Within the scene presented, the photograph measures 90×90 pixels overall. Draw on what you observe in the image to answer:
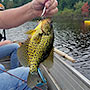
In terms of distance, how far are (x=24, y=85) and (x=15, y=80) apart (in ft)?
0.61

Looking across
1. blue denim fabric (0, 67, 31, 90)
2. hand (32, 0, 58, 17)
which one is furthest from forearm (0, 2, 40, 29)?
blue denim fabric (0, 67, 31, 90)

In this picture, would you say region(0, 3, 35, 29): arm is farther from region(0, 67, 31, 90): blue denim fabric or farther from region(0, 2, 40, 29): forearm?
region(0, 67, 31, 90): blue denim fabric

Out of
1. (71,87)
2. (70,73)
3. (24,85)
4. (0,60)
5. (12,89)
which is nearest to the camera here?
(12,89)

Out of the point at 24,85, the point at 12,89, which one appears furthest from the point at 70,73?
the point at 12,89

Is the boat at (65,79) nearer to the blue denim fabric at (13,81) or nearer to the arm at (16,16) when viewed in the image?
the blue denim fabric at (13,81)

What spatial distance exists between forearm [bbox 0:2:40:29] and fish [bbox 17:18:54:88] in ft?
2.02

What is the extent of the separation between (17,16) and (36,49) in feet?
3.12

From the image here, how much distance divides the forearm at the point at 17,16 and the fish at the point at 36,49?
617 millimetres

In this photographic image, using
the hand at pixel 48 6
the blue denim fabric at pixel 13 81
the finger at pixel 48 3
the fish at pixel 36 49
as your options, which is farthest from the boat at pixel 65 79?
the finger at pixel 48 3

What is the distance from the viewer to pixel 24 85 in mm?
2172

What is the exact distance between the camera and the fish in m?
1.53

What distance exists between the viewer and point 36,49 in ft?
4.98

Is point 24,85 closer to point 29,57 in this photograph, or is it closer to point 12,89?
point 12,89

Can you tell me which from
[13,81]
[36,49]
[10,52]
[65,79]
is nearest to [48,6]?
[36,49]
